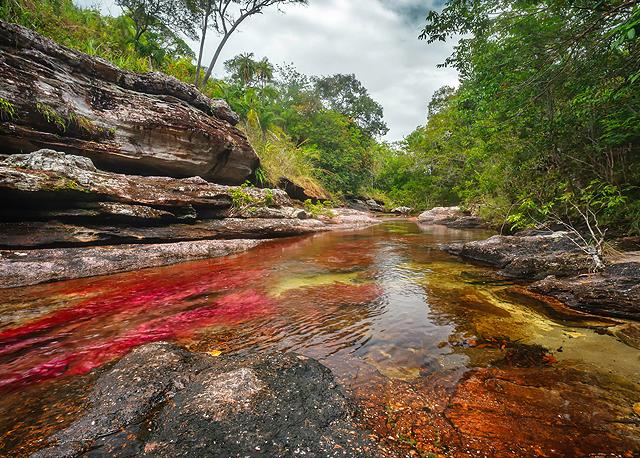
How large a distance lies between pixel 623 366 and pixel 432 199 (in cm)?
2631

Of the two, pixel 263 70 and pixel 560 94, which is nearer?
pixel 560 94

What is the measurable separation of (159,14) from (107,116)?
12475mm

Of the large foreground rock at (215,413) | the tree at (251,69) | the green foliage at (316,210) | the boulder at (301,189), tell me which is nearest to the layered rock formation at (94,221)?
the large foreground rock at (215,413)

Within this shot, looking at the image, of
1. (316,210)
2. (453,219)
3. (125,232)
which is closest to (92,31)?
(125,232)

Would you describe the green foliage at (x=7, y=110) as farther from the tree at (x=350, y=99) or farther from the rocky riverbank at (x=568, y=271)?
the tree at (x=350, y=99)

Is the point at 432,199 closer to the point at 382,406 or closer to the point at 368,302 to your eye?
the point at 368,302

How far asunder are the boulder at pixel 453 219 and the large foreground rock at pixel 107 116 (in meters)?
12.3

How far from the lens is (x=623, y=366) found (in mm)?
2061

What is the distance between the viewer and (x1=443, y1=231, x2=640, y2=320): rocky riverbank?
3053mm

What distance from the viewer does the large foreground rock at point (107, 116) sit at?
592cm

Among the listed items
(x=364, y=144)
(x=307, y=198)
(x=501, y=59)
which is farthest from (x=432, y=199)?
(x=501, y=59)

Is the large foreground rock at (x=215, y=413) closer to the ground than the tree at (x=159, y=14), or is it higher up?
closer to the ground

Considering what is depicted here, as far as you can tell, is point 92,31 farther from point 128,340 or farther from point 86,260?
point 128,340

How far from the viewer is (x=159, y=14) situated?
1538 centimetres
